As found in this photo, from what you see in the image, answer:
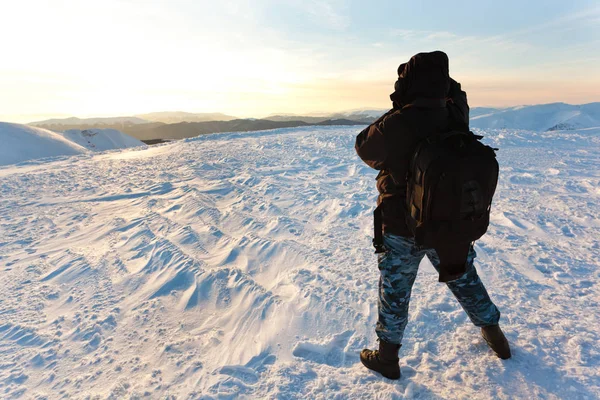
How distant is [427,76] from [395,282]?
1.27 meters

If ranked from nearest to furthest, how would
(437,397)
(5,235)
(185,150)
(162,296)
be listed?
(437,397)
(162,296)
(5,235)
(185,150)

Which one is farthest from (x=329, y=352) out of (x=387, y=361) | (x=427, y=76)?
(x=427, y=76)

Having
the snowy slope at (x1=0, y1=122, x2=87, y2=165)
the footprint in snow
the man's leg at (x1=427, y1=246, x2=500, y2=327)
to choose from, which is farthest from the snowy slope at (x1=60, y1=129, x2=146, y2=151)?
the man's leg at (x1=427, y1=246, x2=500, y2=327)

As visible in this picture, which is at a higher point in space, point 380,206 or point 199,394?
point 380,206

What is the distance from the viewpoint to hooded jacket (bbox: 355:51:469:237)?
5.96ft

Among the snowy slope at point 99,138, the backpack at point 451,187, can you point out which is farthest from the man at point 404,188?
the snowy slope at point 99,138

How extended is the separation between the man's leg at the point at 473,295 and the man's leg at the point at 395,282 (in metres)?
0.17

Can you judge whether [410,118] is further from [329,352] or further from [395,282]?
[329,352]

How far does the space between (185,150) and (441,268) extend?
408 inches

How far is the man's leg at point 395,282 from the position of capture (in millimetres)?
2039

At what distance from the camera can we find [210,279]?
348cm

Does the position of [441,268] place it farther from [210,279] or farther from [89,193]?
[89,193]

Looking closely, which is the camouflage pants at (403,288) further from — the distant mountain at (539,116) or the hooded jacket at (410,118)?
the distant mountain at (539,116)

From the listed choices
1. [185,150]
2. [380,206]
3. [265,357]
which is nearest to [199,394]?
[265,357]
